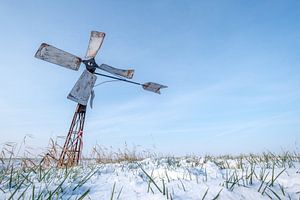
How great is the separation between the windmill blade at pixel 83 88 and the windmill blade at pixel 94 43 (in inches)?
37.1

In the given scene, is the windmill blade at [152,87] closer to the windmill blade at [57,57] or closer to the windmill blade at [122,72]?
the windmill blade at [122,72]

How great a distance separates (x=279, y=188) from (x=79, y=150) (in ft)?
24.7

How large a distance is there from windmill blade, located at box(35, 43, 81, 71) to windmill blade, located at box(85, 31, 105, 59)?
0.71m

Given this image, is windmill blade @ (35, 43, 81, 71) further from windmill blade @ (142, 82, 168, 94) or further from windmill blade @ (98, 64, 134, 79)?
windmill blade @ (142, 82, 168, 94)

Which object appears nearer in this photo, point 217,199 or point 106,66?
point 217,199

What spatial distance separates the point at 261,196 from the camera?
2195mm

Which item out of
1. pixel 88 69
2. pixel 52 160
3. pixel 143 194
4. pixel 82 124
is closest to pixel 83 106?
pixel 82 124

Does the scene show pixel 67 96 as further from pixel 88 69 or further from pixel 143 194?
pixel 143 194

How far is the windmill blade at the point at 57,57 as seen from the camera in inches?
363

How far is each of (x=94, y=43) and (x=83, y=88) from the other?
2165 mm

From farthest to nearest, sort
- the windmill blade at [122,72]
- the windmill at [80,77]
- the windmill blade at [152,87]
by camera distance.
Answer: the windmill blade at [152,87] → the windmill blade at [122,72] → the windmill at [80,77]

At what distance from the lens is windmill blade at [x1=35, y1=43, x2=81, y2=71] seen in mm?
9211

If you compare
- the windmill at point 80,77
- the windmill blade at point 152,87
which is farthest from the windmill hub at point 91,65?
the windmill blade at point 152,87

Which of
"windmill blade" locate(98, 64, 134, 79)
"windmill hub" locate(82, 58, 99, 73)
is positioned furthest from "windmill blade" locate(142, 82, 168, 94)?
"windmill hub" locate(82, 58, 99, 73)
